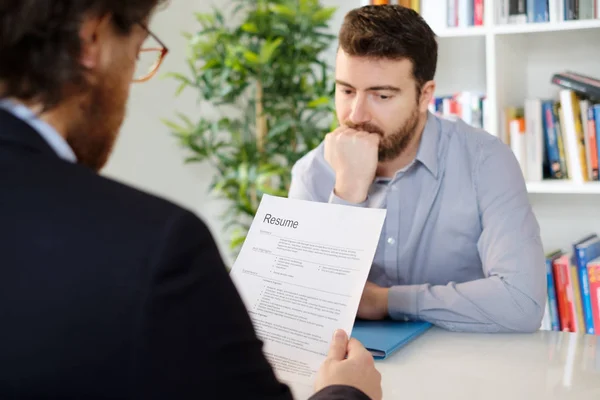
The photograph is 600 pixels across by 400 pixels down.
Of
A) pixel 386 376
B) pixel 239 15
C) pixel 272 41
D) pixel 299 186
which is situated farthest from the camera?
pixel 239 15

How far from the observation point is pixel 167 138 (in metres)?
3.26

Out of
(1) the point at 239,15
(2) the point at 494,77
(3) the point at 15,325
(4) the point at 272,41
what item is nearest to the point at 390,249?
(2) the point at 494,77

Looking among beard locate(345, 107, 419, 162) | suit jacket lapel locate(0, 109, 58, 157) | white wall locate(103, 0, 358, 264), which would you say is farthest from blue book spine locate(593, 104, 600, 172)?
suit jacket lapel locate(0, 109, 58, 157)

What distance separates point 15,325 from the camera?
566 mm

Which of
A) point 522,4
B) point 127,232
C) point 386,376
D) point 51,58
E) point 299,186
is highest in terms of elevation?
point 522,4

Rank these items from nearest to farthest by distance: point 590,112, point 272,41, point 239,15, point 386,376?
point 386,376 < point 590,112 < point 272,41 < point 239,15

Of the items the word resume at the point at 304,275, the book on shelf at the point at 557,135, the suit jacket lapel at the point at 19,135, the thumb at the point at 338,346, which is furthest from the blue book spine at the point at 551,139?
the suit jacket lapel at the point at 19,135

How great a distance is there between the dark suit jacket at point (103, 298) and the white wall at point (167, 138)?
2378mm

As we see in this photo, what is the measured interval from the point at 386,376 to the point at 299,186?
764mm

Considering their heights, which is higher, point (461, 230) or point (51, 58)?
point (51, 58)

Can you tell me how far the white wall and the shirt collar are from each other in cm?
144

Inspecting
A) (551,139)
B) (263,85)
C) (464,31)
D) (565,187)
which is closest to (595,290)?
(565,187)

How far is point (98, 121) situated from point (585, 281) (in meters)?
1.91

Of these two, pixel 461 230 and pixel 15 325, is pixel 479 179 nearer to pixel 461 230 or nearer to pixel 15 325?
pixel 461 230
